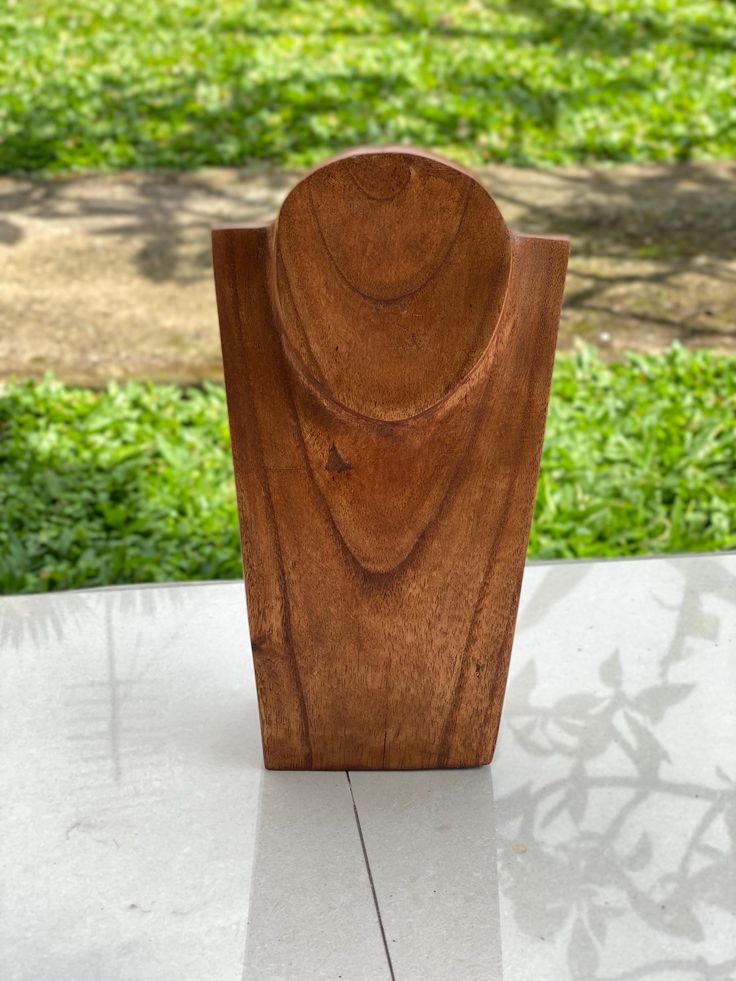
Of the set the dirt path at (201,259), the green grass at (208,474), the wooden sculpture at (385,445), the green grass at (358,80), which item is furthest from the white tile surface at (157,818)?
the green grass at (358,80)

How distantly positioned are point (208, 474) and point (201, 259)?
1683 mm

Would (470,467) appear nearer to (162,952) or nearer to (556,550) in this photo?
(162,952)

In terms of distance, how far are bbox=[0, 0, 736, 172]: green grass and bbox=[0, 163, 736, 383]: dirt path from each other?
11.1 inches

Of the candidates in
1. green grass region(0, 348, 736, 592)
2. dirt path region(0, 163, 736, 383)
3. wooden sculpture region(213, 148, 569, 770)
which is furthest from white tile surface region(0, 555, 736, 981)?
dirt path region(0, 163, 736, 383)

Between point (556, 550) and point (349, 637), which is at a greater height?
point (349, 637)

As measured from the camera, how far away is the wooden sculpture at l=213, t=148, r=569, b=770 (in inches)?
58.8

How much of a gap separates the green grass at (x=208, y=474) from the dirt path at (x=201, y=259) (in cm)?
29

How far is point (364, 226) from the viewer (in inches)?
58.1

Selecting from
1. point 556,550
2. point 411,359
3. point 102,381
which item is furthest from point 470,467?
point 102,381

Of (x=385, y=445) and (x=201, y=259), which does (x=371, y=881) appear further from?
(x=201, y=259)

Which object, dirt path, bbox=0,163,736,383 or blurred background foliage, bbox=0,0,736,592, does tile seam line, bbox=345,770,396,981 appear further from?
dirt path, bbox=0,163,736,383

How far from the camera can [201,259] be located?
4777 mm

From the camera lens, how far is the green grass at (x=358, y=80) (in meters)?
5.78

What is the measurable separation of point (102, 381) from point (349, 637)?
7.71ft
